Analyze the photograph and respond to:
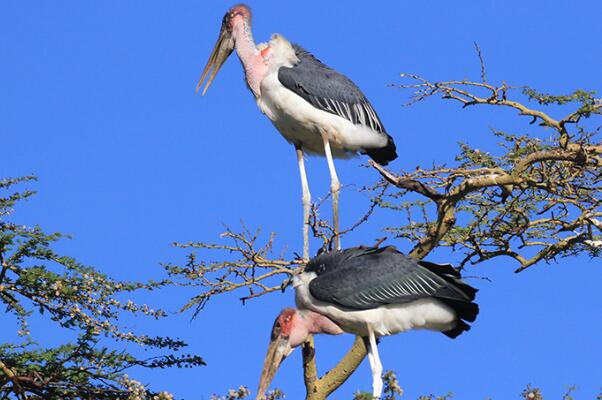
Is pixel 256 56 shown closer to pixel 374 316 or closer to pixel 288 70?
pixel 288 70

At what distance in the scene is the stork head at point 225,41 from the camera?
12.5m

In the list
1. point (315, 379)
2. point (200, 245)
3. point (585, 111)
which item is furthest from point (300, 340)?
point (585, 111)

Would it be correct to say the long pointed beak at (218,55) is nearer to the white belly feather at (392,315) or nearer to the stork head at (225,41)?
the stork head at (225,41)

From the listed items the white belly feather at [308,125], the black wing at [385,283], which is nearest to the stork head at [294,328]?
the black wing at [385,283]

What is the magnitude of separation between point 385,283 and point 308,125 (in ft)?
9.03

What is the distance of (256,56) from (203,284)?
3.25 m

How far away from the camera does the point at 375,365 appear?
29.1 ft

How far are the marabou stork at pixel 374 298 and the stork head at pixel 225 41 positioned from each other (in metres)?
4.04

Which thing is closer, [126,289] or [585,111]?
[585,111]

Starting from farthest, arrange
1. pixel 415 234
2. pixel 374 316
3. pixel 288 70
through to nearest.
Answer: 1. pixel 288 70
2. pixel 415 234
3. pixel 374 316

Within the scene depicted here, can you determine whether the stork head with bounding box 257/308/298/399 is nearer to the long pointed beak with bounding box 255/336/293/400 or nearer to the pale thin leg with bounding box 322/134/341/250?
the long pointed beak with bounding box 255/336/293/400

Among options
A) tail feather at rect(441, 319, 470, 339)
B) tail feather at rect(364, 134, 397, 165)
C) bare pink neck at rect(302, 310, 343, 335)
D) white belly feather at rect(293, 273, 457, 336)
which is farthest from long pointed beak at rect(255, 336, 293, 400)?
tail feather at rect(364, 134, 397, 165)

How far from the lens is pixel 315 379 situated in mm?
9430

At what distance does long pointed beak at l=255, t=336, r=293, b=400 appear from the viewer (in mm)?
9188
